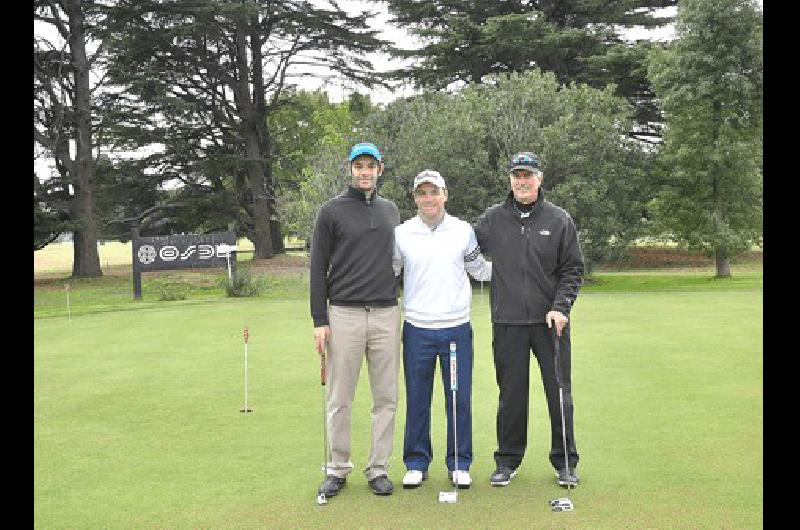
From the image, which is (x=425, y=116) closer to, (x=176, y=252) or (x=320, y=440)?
(x=176, y=252)

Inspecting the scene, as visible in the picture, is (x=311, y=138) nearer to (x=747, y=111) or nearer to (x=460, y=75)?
(x=460, y=75)

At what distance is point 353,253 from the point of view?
17.5 ft

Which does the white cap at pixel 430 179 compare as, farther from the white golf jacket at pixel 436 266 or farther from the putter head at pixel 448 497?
the putter head at pixel 448 497

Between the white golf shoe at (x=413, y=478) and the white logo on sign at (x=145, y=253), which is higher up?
the white logo on sign at (x=145, y=253)

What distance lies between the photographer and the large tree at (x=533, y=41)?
108 ft

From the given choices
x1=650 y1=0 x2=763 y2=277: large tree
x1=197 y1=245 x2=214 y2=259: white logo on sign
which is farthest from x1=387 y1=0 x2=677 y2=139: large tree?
x1=197 y1=245 x2=214 y2=259: white logo on sign

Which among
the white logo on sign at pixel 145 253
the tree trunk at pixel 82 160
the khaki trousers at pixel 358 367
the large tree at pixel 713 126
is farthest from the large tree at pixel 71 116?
the khaki trousers at pixel 358 367

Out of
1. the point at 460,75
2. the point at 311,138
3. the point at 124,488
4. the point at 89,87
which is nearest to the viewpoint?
the point at 124,488

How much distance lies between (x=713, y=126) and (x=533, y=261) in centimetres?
2470

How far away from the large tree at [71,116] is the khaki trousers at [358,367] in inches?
1119

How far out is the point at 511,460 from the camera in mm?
5414

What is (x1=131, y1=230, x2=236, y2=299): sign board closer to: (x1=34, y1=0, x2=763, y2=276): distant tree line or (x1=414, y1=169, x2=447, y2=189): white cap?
(x1=34, y1=0, x2=763, y2=276): distant tree line

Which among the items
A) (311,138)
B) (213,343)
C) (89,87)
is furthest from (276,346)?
(311,138)
